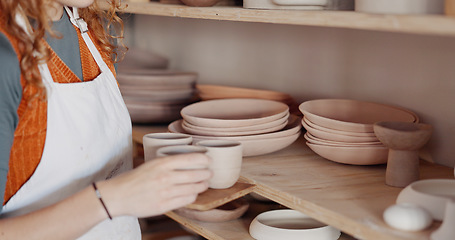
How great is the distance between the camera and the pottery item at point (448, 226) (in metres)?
0.91

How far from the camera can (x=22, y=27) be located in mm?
1145

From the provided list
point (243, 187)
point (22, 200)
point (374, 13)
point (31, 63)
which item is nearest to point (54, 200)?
point (22, 200)

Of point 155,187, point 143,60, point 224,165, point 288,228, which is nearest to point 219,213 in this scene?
point 288,228

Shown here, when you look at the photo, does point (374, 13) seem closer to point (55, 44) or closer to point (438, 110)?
point (438, 110)

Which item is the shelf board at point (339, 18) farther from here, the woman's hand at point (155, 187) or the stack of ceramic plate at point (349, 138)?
the woman's hand at point (155, 187)

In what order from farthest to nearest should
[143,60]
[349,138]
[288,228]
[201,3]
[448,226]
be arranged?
[143,60], [201,3], [288,228], [349,138], [448,226]

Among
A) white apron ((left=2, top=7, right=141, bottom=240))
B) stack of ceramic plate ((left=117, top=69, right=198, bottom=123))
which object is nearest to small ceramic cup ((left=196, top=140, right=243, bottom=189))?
white apron ((left=2, top=7, right=141, bottom=240))

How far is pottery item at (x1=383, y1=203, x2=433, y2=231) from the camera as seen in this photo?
0.96 meters

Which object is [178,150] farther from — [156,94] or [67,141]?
[156,94]

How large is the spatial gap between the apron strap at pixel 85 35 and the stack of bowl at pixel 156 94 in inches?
19.2

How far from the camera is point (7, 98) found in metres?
1.07

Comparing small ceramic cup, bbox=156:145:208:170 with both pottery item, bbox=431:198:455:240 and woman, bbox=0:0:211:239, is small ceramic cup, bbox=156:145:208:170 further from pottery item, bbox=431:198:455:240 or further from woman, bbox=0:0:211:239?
pottery item, bbox=431:198:455:240

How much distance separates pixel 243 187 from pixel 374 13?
459 mm

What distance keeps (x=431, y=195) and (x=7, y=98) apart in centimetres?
81
